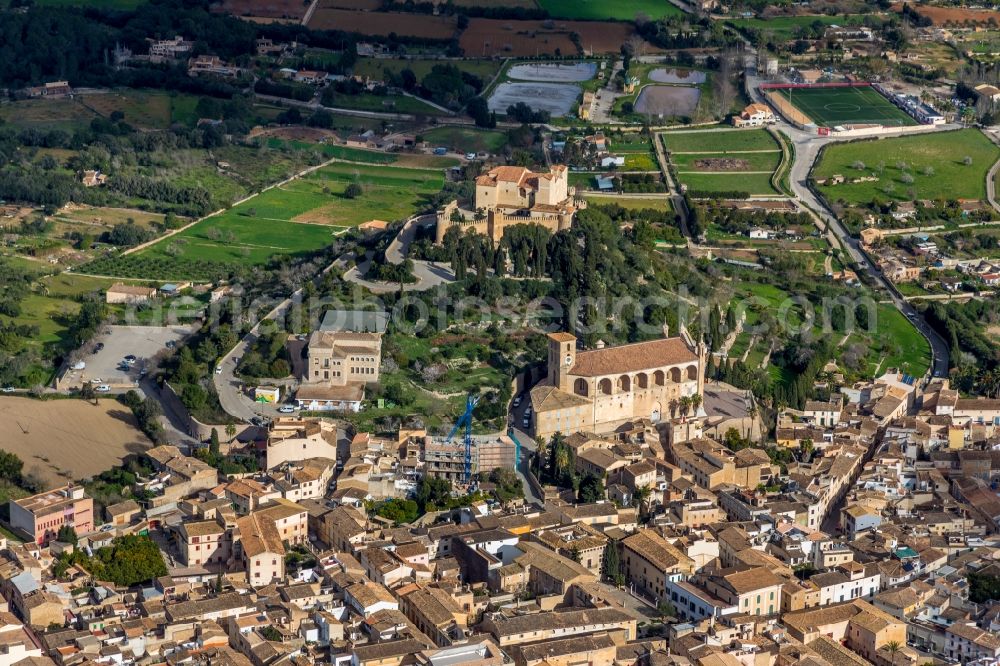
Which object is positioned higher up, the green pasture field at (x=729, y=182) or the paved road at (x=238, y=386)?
the green pasture field at (x=729, y=182)

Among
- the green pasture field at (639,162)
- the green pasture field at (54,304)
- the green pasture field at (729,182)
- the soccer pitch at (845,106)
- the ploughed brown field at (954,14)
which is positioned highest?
the ploughed brown field at (954,14)

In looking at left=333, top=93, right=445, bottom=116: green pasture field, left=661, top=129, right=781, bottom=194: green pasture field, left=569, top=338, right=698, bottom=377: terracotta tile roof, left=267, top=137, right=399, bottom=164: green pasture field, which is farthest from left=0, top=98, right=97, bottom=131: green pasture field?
left=569, top=338, right=698, bottom=377: terracotta tile roof

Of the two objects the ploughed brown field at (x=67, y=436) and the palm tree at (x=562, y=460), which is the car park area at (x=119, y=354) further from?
the palm tree at (x=562, y=460)

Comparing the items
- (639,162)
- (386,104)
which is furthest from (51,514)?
(386,104)

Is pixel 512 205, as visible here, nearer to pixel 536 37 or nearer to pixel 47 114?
pixel 47 114

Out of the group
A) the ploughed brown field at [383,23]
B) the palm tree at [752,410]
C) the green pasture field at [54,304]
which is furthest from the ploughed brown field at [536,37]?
the palm tree at [752,410]

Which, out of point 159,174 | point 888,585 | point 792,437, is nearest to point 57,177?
A: point 159,174
